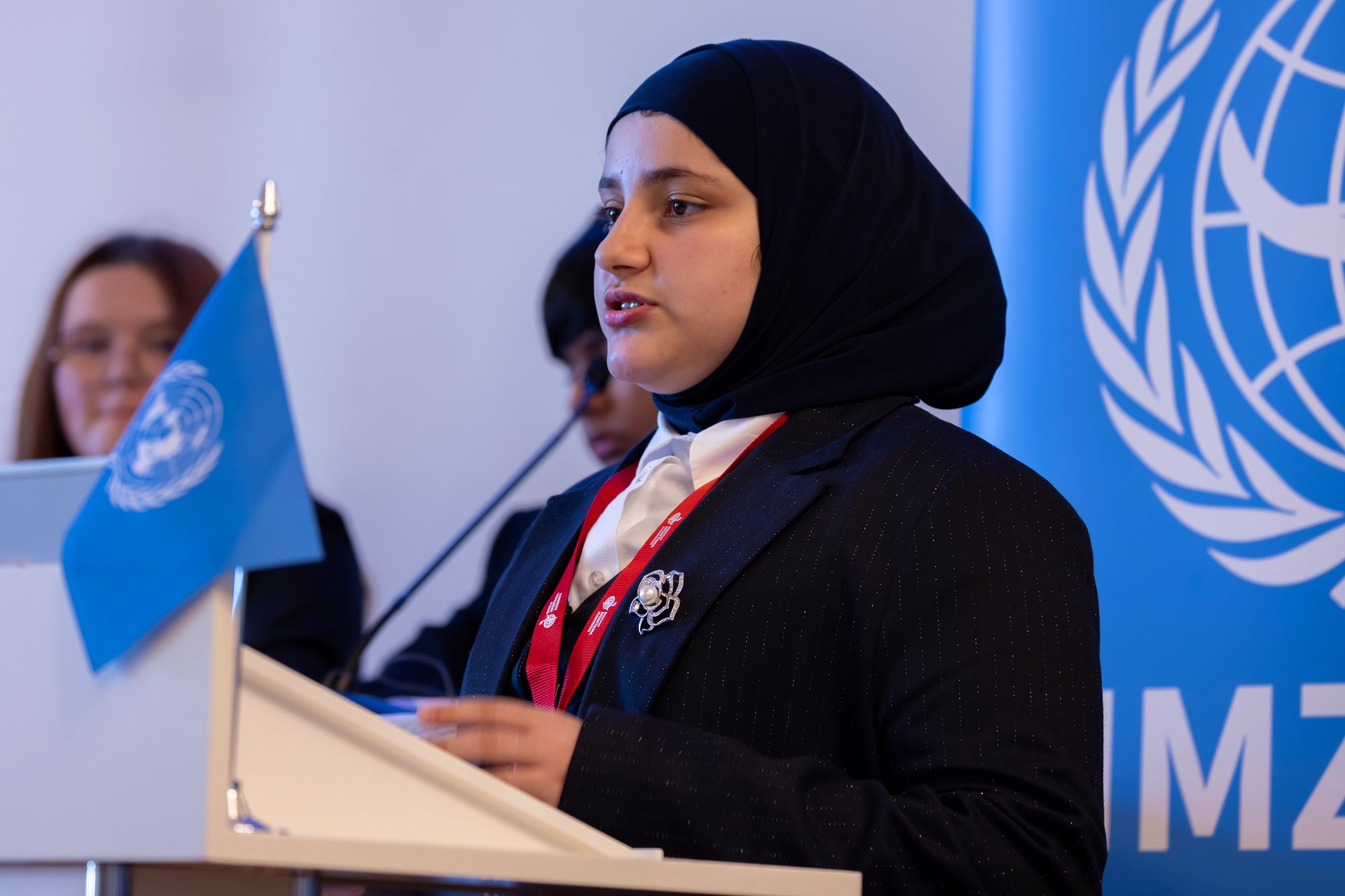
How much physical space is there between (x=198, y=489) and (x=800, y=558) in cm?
70

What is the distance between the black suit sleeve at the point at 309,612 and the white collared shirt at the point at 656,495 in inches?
67.7

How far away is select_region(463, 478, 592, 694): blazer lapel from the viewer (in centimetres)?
167

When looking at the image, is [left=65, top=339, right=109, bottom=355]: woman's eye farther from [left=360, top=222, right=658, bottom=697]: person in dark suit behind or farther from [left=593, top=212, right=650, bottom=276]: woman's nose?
[left=593, top=212, right=650, bottom=276]: woman's nose

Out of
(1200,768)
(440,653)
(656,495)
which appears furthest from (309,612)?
(1200,768)

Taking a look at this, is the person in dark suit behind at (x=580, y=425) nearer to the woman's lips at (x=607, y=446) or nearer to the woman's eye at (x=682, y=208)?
the woman's lips at (x=607, y=446)

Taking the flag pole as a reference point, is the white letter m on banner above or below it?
below

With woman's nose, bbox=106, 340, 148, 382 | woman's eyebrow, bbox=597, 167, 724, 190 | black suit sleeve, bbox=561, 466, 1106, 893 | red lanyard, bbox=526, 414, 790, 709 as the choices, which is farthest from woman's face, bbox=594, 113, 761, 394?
woman's nose, bbox=106, 340, 148, 382

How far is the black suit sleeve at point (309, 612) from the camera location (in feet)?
10.7

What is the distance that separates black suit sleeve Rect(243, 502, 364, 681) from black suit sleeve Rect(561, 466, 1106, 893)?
2.04 metres

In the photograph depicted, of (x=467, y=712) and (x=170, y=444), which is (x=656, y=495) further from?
(x=170, y=444)

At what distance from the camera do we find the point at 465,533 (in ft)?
9.25

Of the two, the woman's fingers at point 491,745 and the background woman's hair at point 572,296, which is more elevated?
the background woman's hair at point 572,296

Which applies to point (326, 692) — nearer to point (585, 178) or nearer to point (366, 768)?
point (366, 768)

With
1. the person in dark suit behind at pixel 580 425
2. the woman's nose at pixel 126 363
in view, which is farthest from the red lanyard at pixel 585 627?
the person in dark suit behind at pixel 580 425
